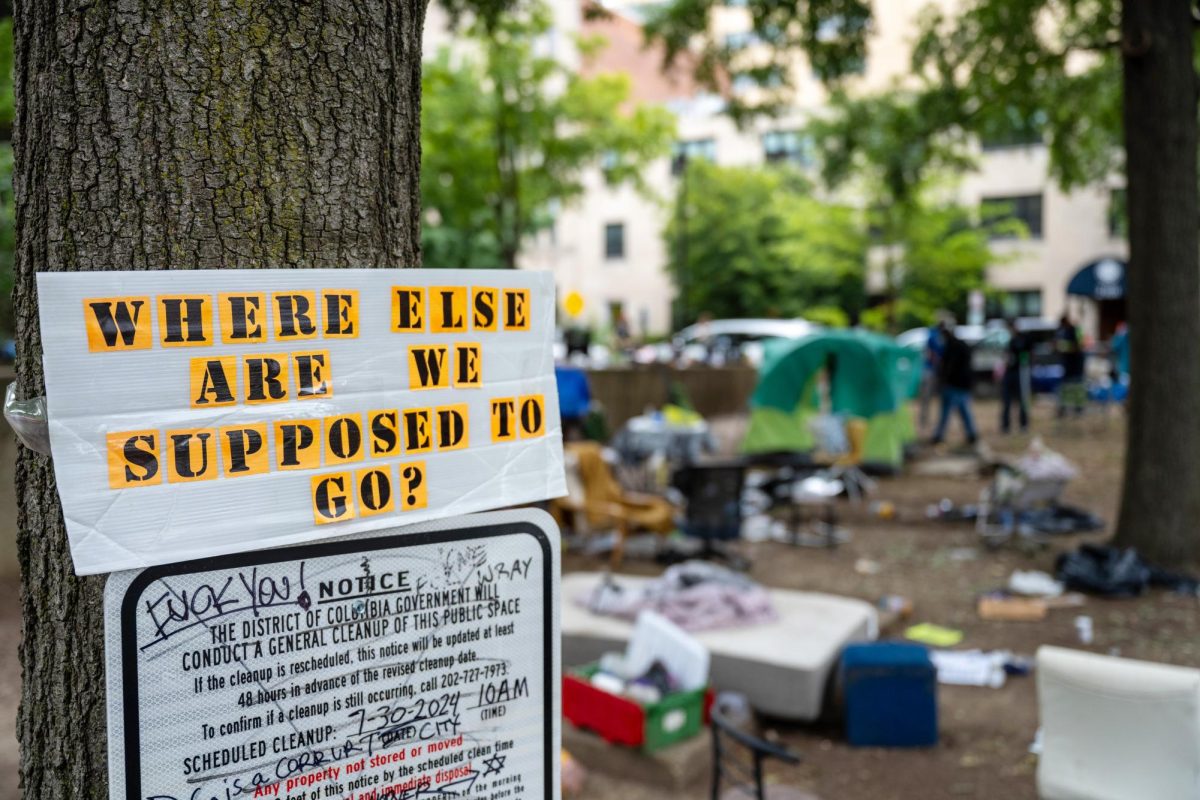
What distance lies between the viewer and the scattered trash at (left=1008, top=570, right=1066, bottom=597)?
8.68m

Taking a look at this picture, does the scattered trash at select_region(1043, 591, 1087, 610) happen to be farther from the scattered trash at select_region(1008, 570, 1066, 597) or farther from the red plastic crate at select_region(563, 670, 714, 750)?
the red plastic crate at select_region(563, 670, 714, 750)

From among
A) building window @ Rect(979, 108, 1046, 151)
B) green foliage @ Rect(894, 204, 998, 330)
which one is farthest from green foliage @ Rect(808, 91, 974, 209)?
green foliage @ Rect(894, 204, 998, 330)

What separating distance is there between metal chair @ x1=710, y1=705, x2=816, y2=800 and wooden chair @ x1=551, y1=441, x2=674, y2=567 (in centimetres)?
382

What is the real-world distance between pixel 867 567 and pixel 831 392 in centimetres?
555

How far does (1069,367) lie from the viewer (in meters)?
19.2

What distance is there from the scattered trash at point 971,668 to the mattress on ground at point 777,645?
1.80ft

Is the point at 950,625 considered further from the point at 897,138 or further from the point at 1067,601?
the point at 897,138

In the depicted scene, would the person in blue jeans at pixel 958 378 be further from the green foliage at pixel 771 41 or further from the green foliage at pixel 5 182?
the green foliage at pixel 5 182

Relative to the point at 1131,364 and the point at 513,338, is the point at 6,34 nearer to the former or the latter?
the point at 513,338

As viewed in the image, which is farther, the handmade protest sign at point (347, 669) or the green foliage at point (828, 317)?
the green foliage at point (828, 317)

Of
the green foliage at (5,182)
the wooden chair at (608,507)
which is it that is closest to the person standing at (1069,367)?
the wooden chair at (608,507)

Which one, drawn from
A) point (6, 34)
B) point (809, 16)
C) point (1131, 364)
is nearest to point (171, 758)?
point (1131, 364)

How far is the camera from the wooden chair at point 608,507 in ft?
32.1

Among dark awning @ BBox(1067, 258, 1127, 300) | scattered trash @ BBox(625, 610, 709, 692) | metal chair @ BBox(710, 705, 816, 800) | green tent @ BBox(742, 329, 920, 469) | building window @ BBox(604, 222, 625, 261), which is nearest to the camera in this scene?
metal chair @ BBox(710, 705, 816, 800)
